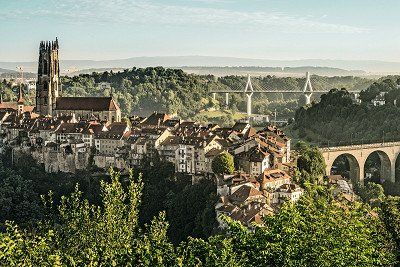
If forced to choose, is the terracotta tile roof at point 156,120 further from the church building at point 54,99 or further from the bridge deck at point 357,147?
the bridge deck at point 357,147

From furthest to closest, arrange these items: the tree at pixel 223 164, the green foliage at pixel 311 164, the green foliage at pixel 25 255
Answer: the green foliage at pixel 311 164, the tree at pixel 223 164, the green foliage at pixel 25 255

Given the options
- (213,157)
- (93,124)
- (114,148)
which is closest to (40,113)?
(93,124)

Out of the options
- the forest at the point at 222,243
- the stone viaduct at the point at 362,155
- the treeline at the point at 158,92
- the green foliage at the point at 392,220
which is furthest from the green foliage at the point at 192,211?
the treeline at the point at 158,92

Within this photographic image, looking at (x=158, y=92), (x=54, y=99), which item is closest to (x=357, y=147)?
(x=54, y=99)

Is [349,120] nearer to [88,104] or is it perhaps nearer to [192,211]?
[88,104]

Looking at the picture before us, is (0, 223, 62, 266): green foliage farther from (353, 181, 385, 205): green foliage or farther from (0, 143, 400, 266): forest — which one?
(353, 181, 385, 205): green foliage
